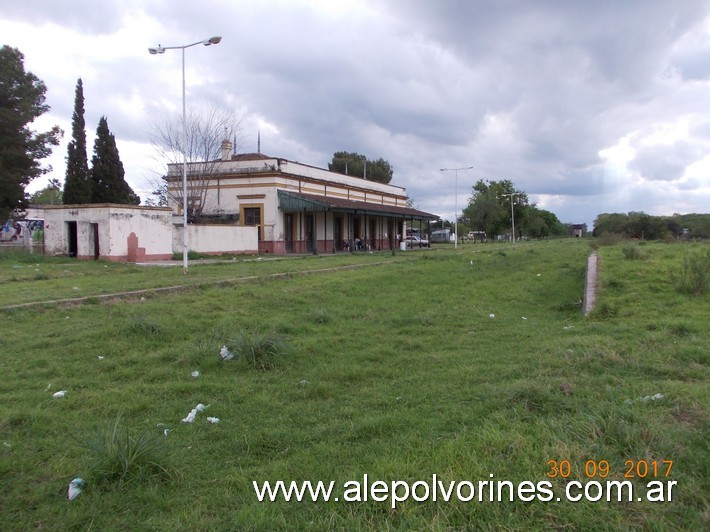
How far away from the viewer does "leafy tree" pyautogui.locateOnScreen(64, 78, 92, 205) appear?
126 ft

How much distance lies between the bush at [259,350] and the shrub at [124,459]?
2.67 m

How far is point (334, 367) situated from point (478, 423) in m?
2.54

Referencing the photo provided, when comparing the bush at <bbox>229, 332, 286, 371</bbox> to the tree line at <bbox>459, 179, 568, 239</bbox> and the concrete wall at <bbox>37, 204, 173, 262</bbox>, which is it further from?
the tree line at <bbox>459, 179, 568, 239</bbox>

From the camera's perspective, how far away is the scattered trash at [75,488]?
121 inches

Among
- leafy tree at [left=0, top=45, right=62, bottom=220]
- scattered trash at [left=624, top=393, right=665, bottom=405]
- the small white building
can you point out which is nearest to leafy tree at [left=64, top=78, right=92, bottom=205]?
leafy tree at [left=0, top=45, right=62, bottom=220]

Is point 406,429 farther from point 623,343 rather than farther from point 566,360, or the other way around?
point 623,343

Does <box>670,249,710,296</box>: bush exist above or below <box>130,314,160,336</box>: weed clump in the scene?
above

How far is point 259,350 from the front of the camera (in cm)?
626

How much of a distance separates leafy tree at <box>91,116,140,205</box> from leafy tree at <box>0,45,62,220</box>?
498 inches

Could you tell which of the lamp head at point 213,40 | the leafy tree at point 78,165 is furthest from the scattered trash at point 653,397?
the leafy tree at point 78,165

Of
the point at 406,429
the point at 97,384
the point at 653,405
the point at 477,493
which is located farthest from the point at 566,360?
the point at 97,384

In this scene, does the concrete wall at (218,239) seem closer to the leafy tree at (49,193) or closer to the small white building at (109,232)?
the small white building at (109,232)

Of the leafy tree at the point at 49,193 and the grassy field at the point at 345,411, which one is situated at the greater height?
the leafy tree at the point at 49,193

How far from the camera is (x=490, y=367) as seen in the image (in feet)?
19.2
